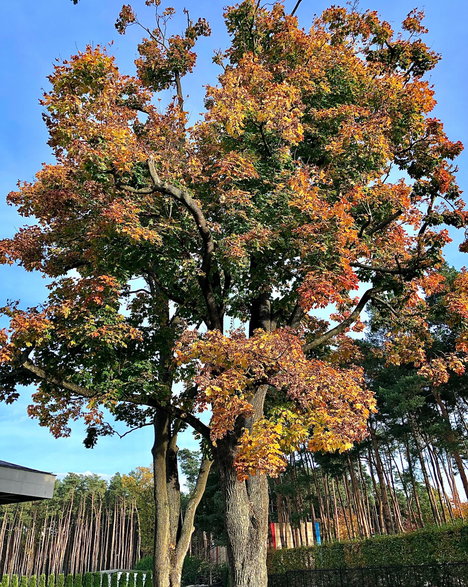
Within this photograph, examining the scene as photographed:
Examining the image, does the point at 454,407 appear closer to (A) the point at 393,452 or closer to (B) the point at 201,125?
(A) the point at 393,452

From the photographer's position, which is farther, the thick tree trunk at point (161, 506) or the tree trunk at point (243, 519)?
the thick tree trunk at point (161, 506)

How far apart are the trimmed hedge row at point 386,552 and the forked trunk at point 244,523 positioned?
26.4ft

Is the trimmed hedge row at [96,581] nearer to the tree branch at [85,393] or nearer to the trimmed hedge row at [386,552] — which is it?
the trimmed hedge row at [386,552]

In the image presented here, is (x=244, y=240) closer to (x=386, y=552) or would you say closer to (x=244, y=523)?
(x=244, y=523)

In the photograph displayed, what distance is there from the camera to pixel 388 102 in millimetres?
9531

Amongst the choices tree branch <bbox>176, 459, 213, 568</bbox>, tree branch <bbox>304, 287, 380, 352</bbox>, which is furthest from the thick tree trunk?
tree branch <bbox>304, 287, 380, 352</bbox>

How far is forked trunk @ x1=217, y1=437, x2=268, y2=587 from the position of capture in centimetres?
705

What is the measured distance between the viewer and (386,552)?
49.9 feet

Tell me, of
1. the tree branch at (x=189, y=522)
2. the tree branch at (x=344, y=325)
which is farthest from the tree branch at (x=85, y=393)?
the tree branch at (x=189, y=522)

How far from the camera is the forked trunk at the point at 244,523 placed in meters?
7.05

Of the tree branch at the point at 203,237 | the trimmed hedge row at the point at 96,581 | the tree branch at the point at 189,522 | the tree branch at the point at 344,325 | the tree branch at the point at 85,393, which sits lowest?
the trimmed hedge row at the point at 96,581

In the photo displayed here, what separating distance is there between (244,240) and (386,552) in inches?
522

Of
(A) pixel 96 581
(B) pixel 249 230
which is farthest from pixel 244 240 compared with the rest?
(A) pixel 96 581

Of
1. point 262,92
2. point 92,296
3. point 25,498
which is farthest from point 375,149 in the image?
point 25,498
